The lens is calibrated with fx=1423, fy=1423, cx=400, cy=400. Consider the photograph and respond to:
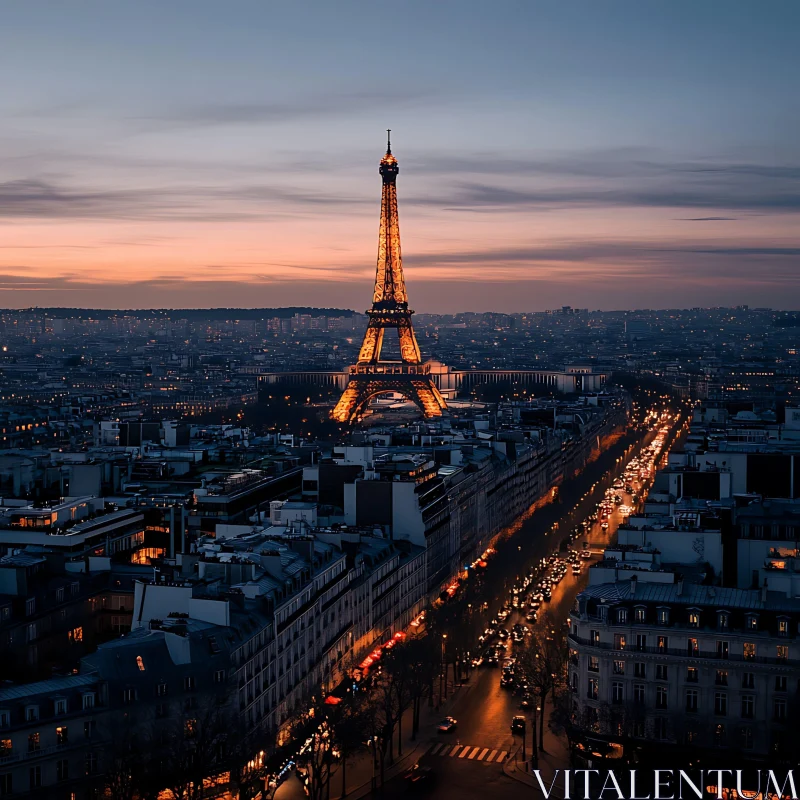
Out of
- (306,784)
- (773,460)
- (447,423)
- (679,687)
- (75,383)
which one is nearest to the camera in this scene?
(306,784)

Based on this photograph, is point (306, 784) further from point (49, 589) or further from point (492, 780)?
point (49, 589)

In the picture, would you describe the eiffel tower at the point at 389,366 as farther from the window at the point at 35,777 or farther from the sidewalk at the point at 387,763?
the window at the point at 35,777

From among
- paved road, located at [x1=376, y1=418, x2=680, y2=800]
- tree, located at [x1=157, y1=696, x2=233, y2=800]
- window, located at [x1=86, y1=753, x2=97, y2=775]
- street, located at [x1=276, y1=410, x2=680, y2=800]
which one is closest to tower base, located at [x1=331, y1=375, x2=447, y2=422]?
street, located at [x1=276, y1=410, x2=680, y2=800]

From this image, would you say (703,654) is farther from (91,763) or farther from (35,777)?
(35,777)

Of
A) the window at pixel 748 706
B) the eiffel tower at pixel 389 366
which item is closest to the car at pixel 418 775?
the window at pixel 748 706

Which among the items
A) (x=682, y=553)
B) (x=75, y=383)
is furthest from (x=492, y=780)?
(x=75, y=383)

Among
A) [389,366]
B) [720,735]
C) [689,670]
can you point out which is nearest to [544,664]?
[689,670]

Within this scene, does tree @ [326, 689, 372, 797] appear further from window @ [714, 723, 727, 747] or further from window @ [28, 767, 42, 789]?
window @ [714, 723, 727, 747]
